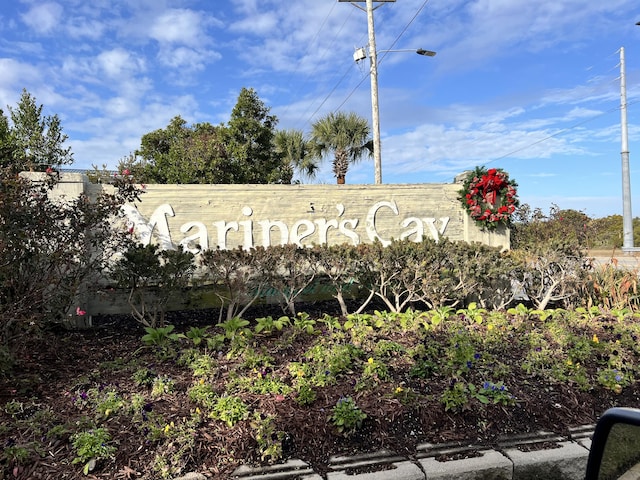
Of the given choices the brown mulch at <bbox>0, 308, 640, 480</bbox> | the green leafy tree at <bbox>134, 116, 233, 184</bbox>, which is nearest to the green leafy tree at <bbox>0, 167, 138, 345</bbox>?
the brown mulch at <bbox>0, 308, 640, 480</bbox>

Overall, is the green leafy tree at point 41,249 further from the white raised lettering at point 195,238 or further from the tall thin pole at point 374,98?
the tall thin pole at point 374,98

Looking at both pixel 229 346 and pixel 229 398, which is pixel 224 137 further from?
pixel 229 398

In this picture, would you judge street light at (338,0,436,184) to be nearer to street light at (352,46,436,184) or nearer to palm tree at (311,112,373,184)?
street light at (352,46,436,184)

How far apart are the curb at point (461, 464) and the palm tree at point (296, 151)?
18487mm

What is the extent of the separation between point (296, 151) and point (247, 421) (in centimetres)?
1854

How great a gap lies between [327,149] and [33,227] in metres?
17.0

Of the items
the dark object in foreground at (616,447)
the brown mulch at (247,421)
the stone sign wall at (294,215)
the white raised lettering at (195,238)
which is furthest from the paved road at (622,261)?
the dark object in foreground at (616,447)

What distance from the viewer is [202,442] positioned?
2.62m

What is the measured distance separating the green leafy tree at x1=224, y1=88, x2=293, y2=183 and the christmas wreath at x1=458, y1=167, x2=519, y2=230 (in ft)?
35.4

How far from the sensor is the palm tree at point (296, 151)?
67.4 ft

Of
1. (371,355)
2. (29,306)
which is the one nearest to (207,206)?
(29,306)

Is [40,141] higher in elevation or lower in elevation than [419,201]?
higher

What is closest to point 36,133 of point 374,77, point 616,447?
point 374,77

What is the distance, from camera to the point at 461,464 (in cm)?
254
